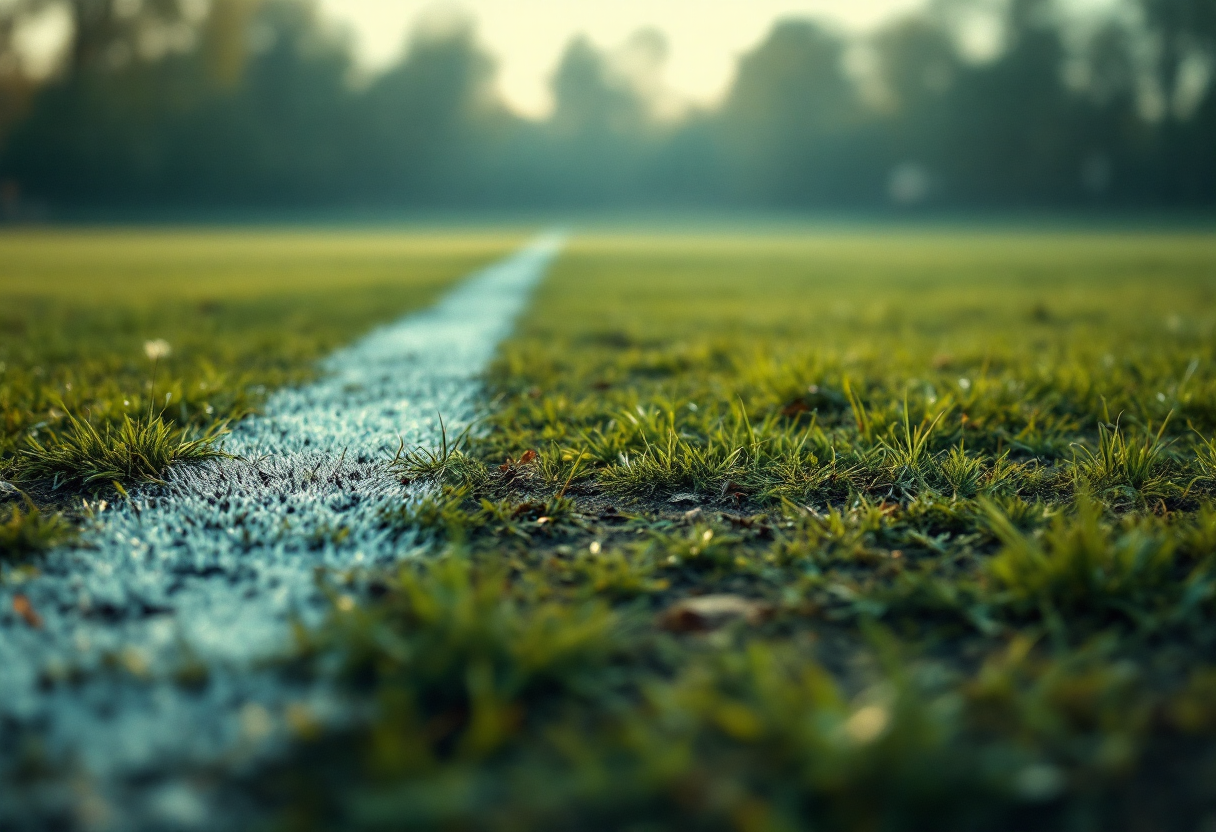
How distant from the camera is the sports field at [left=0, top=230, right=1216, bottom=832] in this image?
1069 mm

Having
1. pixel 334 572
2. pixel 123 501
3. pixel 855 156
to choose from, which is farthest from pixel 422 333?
pixel 855 156

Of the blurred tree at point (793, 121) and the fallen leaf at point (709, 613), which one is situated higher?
the blurred tree at point (793, 121)

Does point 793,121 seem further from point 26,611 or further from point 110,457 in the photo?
point 26,611

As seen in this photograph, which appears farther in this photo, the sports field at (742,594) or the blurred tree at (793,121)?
the blurred tree at (793,121)

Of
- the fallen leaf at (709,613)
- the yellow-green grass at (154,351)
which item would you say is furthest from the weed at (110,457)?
the fallen leaf at (709,613)

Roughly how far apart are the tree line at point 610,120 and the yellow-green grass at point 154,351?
4093 centimetres

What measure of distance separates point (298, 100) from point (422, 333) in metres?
54.1

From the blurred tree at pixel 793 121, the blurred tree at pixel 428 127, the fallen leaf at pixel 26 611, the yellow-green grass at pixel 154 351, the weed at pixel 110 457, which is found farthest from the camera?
the blurred tree at pixel 428 127

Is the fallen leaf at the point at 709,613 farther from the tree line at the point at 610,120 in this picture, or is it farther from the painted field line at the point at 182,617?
the tree line at the point at 610,120

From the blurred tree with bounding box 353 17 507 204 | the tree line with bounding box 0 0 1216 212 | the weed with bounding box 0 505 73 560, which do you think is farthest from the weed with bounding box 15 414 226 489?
the blurred tree with bounding box 353 17 507 204

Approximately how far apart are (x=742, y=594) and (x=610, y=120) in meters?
63.3

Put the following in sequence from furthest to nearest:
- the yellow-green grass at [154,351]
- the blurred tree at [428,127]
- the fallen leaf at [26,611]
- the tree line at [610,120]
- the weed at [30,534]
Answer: the blurred tree at [428,127], the tree line at [610,120], the yellow-green grass at [154,351], the weed at [30,534], the fallen leaf at [26,611]

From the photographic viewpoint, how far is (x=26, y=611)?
1539 millimetres

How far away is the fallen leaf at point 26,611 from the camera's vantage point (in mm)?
1507
